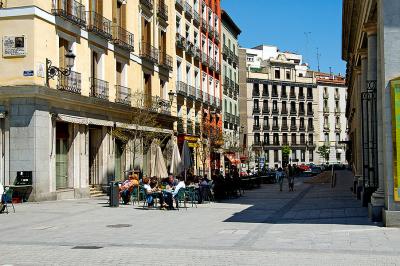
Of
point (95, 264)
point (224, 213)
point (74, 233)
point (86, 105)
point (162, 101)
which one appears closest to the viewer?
point (95, 264)

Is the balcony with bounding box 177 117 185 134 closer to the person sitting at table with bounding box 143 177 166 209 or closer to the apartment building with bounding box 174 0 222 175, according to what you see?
the apartment building with bounding box 174 0 222 175

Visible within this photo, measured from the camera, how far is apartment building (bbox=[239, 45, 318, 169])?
346 ft

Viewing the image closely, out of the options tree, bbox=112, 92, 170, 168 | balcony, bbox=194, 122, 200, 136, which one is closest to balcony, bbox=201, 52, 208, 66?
balcony, bbox=194, 122, 200, 136

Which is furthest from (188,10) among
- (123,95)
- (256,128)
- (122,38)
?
(256,128)

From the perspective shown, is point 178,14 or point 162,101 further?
point 178,14

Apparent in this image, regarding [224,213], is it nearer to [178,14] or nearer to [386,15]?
[386,15]

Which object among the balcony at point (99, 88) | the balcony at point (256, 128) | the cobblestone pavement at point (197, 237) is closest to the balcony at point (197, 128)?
the balcony at point (99, 88)

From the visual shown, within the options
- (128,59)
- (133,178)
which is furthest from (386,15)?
(128,59)

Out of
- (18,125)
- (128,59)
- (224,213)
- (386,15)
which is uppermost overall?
(128,59)

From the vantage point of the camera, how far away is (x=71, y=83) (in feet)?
88.3

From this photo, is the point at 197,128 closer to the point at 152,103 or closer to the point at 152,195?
the point at 152,103

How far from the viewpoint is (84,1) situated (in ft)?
94.0

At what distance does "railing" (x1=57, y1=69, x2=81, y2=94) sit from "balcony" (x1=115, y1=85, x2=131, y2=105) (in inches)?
185

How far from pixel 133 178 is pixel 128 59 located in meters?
11.4
